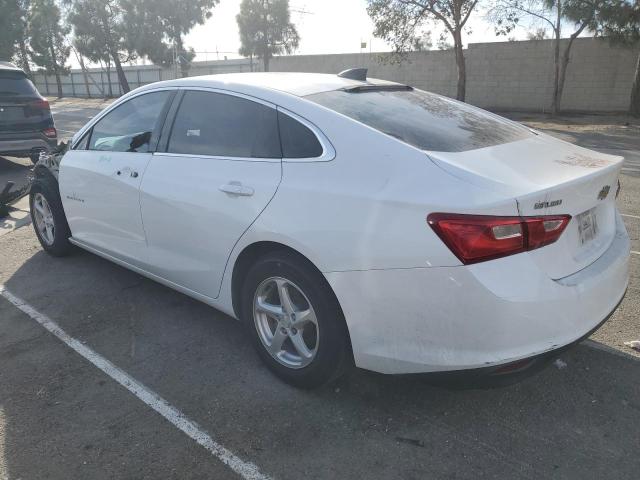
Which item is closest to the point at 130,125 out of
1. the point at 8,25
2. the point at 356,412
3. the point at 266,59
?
the point at 356,412

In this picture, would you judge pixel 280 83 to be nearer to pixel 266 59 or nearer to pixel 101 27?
pixel 266 59

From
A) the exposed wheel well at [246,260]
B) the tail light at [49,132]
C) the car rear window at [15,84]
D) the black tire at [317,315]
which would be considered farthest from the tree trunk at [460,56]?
the black tire at [317,315]

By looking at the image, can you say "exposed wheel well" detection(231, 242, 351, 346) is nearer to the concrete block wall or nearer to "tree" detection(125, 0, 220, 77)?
the concrete block wall

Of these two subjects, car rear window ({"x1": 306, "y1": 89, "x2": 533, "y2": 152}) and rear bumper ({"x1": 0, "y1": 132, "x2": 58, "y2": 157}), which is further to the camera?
rear bumper ({"x1": 0, "y1": 132, "x2": 58, "y2": 157})

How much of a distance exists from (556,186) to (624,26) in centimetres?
2190

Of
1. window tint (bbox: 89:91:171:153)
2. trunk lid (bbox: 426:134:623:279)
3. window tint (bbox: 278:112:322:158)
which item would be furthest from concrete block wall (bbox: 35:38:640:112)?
window tint (bbox: 278:112:322:158)

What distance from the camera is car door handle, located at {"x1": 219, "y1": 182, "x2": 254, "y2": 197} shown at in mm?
2988

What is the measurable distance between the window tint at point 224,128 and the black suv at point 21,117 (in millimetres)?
6484

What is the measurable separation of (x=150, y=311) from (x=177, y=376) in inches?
40.4

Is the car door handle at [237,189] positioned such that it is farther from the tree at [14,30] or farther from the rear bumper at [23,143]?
the tree at [14,30]

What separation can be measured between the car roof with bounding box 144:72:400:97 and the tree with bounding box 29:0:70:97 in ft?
153

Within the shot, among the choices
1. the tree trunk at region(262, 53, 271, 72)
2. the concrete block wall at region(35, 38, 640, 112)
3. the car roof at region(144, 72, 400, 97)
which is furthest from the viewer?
the tree trunk at region(262, 53, 271, 72)

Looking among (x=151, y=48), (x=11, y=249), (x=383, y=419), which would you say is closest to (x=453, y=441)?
(x=383, y=419)

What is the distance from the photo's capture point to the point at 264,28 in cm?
3531
